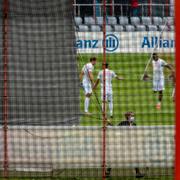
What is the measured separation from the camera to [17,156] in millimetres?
9562

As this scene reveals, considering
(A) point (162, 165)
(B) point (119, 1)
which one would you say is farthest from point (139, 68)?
(A) point (162, 165)

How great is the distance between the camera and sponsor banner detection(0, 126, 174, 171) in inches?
371

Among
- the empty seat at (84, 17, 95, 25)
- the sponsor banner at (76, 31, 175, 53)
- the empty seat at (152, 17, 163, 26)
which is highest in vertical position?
the empty seat at (84, 17, 95, 25)

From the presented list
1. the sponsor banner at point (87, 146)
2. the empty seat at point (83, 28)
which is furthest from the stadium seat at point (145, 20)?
the sponsor banner at point (87, 146)

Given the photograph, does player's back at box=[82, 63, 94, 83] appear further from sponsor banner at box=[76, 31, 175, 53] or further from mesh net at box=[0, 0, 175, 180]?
mesh net at box=[0, 0, 175, 180]

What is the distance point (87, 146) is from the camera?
949cm

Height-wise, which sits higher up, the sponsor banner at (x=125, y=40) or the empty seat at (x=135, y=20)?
the empty seat at (x=135, y=20)

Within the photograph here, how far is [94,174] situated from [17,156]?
3.88 feet

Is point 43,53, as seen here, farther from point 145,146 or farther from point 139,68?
point 139,68

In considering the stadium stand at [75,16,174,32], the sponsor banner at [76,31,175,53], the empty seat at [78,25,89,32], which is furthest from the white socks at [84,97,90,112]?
the empty seat at [78,25,89,32]

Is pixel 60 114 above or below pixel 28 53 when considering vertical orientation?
below

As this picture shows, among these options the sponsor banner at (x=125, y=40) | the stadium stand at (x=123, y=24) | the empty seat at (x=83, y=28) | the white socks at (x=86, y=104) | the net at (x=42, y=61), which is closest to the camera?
the net at (x=42, y=61)

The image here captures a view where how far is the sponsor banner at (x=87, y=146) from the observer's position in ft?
30.9

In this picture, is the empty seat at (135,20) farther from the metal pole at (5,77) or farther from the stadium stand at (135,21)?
the metal pole at (5,77)
